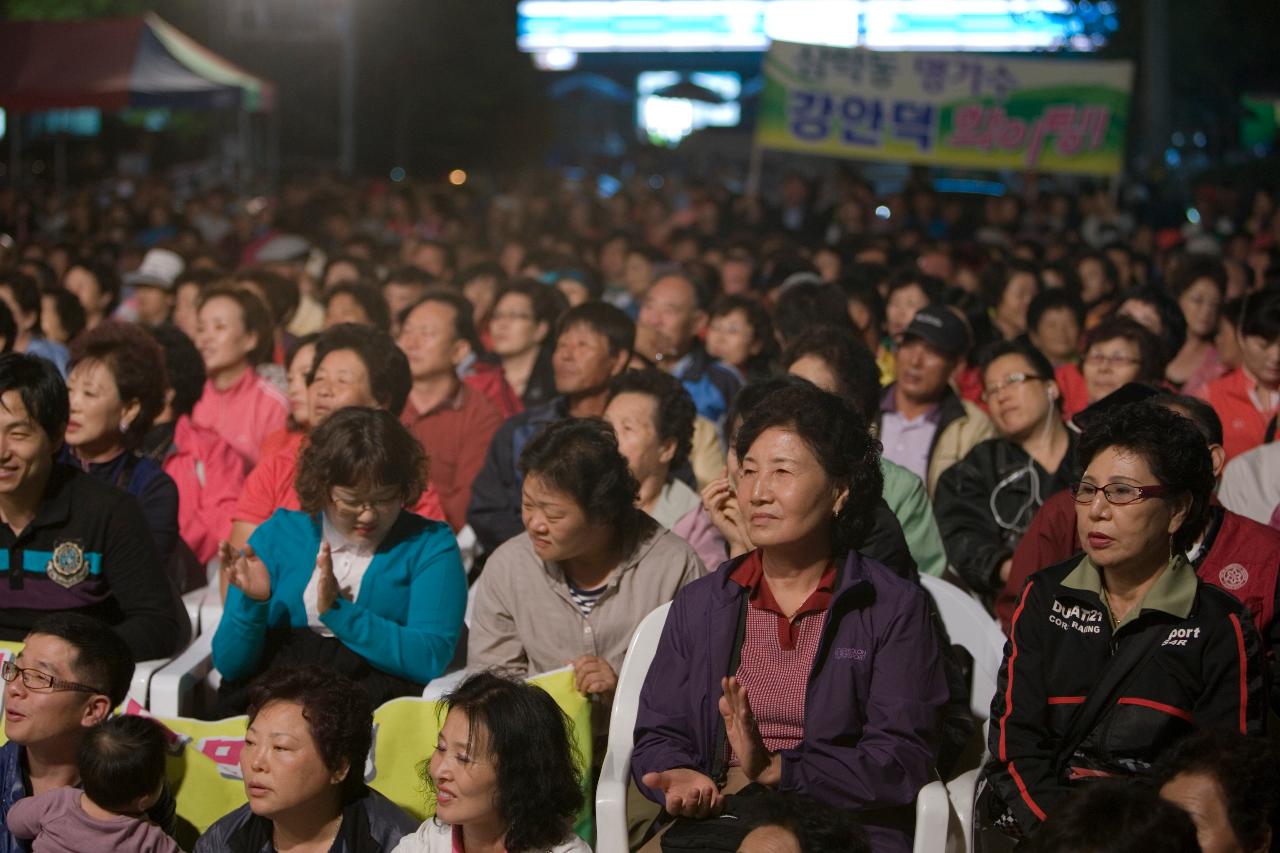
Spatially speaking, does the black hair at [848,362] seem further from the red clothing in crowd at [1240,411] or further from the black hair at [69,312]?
the black hair at [69,312]

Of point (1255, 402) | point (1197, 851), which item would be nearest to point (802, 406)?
point (1197, 851)

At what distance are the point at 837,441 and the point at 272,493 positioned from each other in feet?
7.38

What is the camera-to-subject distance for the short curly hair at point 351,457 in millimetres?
4281

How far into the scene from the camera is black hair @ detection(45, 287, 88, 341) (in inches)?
306

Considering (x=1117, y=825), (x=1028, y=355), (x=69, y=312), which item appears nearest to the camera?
(x=1117, y=825)

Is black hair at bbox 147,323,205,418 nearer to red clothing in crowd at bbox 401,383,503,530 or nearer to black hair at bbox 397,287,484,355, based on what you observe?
red clothing in crowd at bbox 401,383,503,530

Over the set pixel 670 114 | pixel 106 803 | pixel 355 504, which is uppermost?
pixel 670 114

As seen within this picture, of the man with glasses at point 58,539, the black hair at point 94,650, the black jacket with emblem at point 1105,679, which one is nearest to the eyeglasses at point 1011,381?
the black jacket with emblem at point 1105,679

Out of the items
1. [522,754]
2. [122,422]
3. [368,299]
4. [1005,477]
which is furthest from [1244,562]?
[368,299]

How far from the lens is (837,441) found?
12.1ft

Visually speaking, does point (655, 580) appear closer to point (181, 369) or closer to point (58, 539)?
point (58, 539)

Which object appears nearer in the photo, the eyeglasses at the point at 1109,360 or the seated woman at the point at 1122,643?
the seated woman at the point at 1122,643

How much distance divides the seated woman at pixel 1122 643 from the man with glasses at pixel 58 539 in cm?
252

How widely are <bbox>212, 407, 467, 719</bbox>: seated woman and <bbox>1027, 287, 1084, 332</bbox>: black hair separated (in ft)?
13.6
